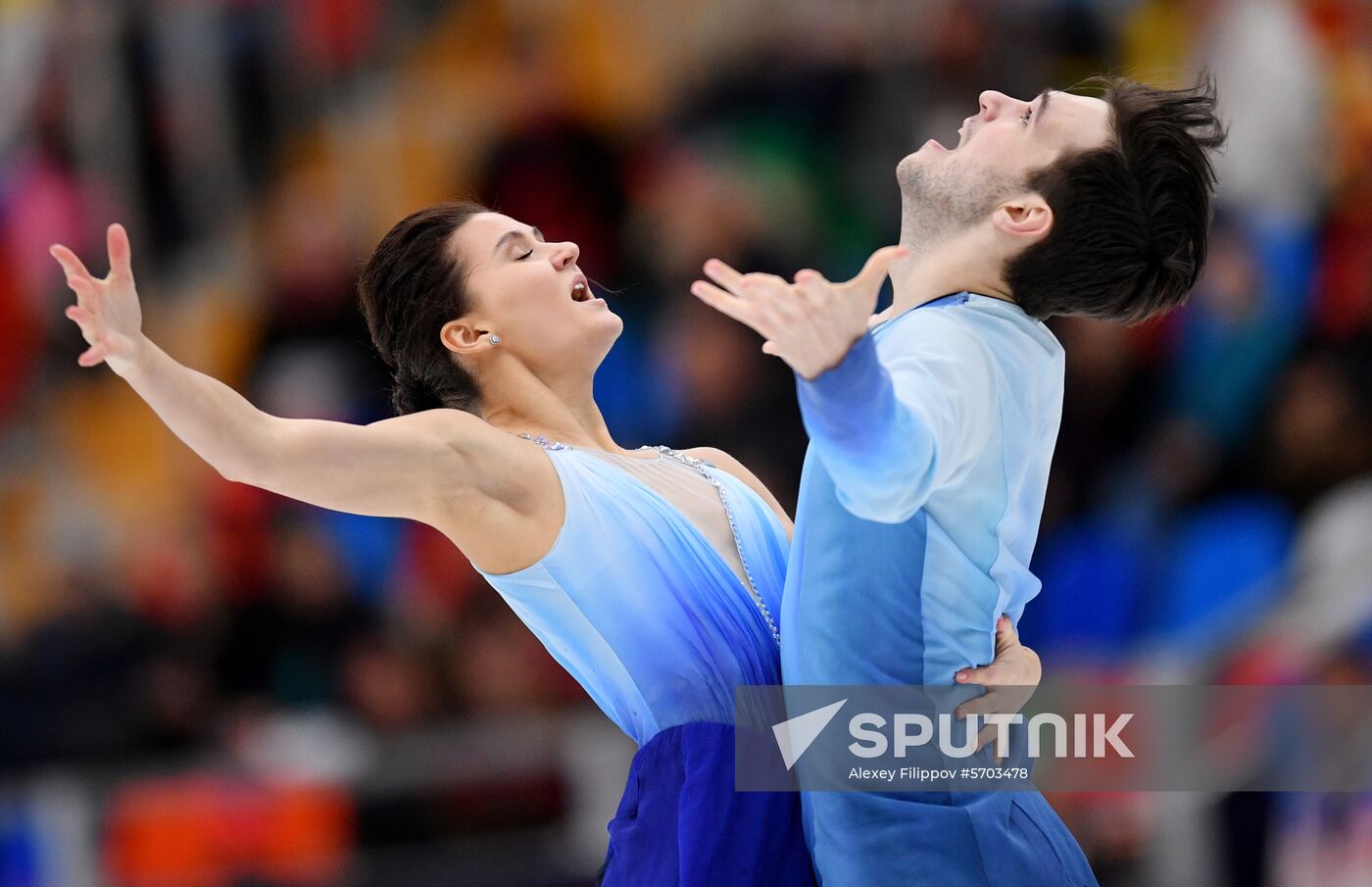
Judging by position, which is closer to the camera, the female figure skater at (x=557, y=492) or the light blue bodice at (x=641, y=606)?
the female figure skater at (x=557, y=492)

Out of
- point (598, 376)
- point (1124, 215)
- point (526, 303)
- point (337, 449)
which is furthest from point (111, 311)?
point (598, 376)

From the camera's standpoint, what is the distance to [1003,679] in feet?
10.2

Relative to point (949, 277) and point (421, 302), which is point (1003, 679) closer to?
point (949, 277)

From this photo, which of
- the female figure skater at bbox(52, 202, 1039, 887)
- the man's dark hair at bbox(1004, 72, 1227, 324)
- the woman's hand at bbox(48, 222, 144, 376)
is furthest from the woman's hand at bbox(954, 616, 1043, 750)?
the woman's hand at bbox(48, 222, 144, 376)

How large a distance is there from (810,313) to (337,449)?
86 cm

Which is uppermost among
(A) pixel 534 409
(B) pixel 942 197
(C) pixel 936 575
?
(B) pixel 942 197

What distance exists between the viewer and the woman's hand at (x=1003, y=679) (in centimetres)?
305

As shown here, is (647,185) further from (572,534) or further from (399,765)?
(572,534)

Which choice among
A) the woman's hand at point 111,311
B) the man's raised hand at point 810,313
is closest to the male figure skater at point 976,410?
the man's raised hand at point 810,313

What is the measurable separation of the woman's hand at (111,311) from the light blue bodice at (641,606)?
32.8 inches

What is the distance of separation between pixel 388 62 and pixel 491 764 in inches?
157

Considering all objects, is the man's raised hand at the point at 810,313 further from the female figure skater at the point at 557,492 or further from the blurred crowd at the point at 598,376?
the blurred crowd at the point at 598,376

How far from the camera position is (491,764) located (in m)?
6.45

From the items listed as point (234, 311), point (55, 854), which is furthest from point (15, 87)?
point (55, 854)
